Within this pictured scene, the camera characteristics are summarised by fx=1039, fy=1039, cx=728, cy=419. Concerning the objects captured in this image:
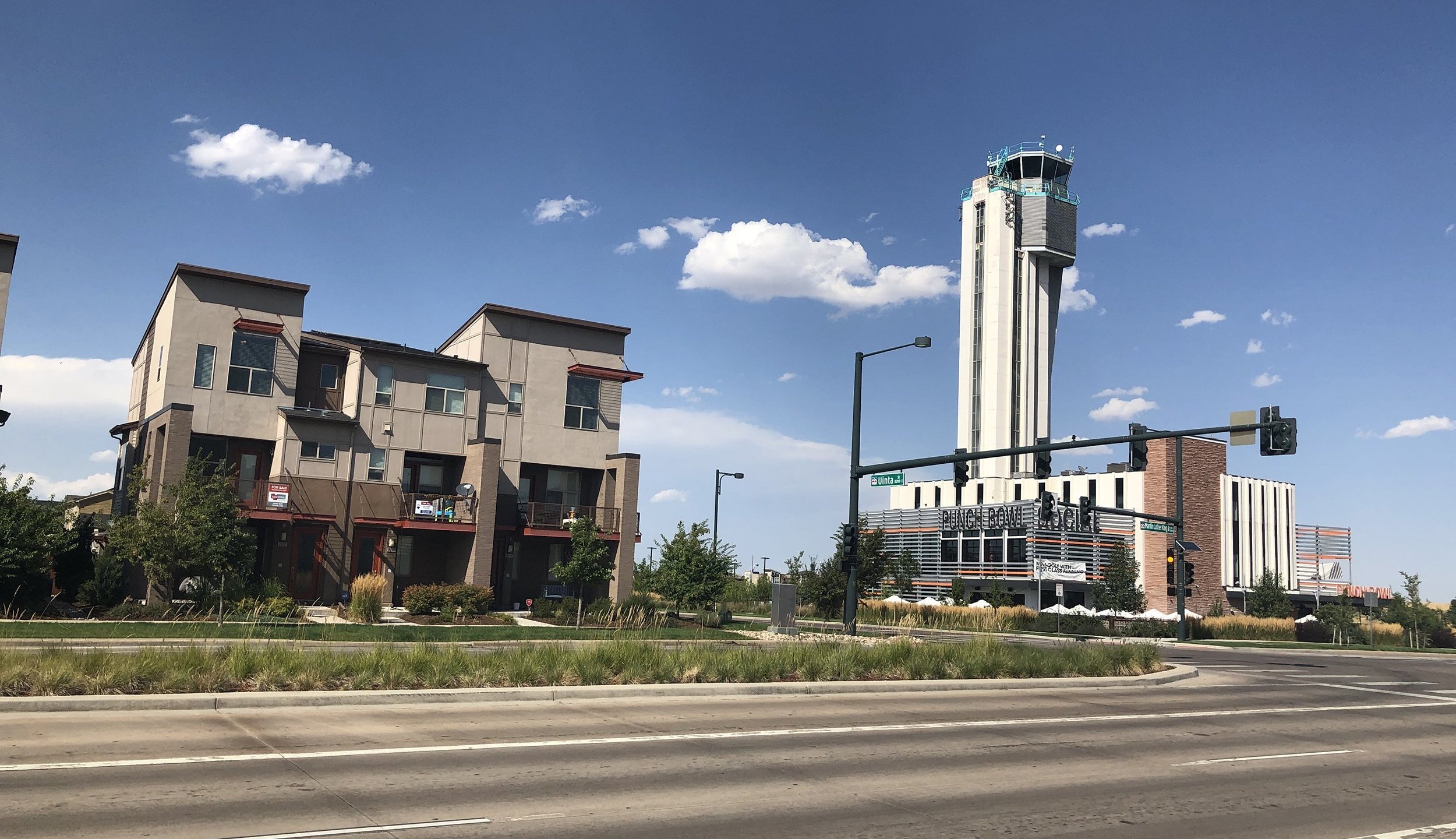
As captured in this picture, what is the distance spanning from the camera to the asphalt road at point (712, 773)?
8273 mm

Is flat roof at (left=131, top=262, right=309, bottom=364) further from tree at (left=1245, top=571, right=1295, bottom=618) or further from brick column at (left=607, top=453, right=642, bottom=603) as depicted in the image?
tree at (left=1245, top=571, right=1295, bottom=618)

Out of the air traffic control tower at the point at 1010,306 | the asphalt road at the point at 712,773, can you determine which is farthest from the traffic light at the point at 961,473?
the air traffic control tower at the point at 1010,306

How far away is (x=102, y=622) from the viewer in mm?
25281

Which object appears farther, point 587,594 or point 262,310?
point 587,594

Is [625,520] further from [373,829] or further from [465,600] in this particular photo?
[373,829]

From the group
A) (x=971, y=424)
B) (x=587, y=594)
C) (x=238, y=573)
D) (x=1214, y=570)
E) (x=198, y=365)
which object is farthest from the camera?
(x=971, y=424)

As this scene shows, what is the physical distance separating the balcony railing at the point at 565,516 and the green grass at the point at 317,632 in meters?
10.2

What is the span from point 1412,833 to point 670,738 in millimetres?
7597

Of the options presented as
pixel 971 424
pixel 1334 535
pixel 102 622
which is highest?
pixel 971 424

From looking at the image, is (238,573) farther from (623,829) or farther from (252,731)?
(623,829)

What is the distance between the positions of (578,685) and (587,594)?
25510 millimetres

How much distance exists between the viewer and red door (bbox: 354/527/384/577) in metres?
38.0

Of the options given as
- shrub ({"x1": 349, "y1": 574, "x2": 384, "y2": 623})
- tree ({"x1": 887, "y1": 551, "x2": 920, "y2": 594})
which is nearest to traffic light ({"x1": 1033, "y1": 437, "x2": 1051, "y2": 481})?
shrub ({"x1": 349, "y1": 574, "x2": 384, "y2": 623})

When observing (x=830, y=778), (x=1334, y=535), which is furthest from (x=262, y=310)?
(x=1334, y=535)
